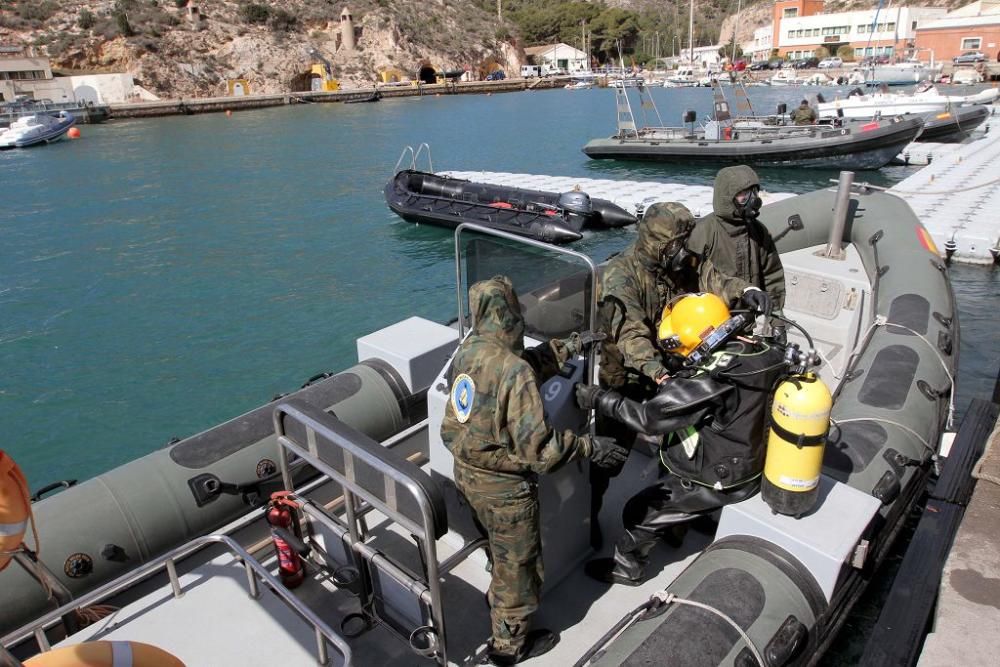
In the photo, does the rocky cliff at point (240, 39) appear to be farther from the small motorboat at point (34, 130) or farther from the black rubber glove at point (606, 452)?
the black rubber glove at point (606, 452)

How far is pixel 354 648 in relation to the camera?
113 inches

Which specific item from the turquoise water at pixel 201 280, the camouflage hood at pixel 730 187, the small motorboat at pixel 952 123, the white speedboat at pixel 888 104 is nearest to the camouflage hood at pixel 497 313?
the camouflage hood at pixel 730 187

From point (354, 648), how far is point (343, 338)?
790 centimetres

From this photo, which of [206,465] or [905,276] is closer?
[206,465]

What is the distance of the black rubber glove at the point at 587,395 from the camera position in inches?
108

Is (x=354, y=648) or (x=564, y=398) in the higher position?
(x=564, y=398)

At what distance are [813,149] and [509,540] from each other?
67.6 feet

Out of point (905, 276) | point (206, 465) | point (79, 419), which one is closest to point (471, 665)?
point (206, 465)

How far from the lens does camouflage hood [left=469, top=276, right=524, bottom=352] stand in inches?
92.8

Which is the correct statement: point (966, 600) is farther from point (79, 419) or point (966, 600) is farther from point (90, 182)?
point (90, 182)

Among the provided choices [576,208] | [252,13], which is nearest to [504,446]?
[576,208]

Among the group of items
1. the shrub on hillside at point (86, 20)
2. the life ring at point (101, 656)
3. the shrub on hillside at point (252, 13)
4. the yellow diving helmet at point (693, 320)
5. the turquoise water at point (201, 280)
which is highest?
the shrub on hillside at point (252, 13)

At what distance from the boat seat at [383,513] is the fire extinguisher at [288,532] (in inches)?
4.2

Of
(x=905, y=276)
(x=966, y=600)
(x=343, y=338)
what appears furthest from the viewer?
(x=343, y=338)
